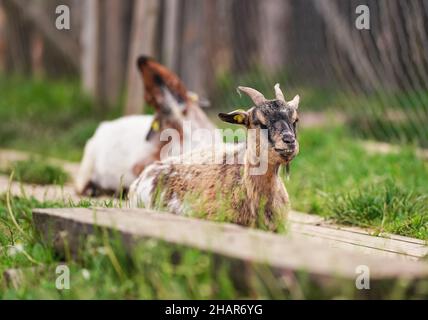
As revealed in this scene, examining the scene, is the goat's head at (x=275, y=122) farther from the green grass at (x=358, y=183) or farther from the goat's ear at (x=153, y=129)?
the goat's ear at (x=153, y=129)

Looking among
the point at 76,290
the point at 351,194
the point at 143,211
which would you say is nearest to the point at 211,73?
the point at 351,194

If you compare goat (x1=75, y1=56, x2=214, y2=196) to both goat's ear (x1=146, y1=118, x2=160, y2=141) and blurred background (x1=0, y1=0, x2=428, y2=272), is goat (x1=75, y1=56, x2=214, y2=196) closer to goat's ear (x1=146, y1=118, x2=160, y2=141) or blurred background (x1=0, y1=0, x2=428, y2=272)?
goat's ear (x1=146, y1=118, x2=160, y2=141)

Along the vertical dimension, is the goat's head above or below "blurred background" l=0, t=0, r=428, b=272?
below

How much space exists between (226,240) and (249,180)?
113 centimetres

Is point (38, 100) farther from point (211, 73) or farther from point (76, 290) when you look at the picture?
point (76, 290)

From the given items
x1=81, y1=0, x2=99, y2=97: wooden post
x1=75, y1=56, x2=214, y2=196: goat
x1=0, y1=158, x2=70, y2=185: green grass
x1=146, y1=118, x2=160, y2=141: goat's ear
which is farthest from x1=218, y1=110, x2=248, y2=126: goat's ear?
x1=81, y1=0, x2=99, y2=97: wooden post

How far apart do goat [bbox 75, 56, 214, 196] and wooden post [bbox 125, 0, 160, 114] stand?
2.17m

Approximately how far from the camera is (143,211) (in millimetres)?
4223

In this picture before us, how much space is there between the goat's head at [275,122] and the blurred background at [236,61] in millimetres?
3951

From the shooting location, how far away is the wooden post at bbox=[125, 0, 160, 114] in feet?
30.8

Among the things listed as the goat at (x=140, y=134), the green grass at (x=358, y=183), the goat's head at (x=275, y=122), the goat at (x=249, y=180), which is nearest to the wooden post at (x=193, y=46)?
the green grass at (x=358, y=183)

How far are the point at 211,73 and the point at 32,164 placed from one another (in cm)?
339

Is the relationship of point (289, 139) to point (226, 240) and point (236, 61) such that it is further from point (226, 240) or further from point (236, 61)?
point (236, 61)

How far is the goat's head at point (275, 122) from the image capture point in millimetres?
4375
